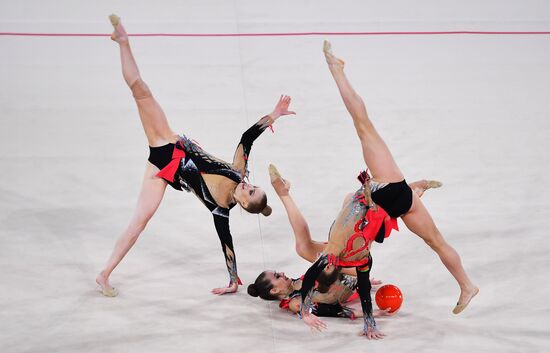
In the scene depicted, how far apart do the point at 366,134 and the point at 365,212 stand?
0.46m

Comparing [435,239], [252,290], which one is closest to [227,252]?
[252,290]

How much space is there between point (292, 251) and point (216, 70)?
3230 mm

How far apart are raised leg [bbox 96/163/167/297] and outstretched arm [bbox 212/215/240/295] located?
42cm

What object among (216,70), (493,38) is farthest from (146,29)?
(493,38)

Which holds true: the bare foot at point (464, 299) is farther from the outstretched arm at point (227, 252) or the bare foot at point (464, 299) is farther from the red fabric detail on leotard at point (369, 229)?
the outstretched arm at point (227, 252)

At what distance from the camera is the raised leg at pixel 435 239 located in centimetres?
484

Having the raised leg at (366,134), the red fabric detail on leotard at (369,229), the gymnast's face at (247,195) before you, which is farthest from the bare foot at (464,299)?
the gymnast's face at (247,195)

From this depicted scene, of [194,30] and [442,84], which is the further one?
[194,30]

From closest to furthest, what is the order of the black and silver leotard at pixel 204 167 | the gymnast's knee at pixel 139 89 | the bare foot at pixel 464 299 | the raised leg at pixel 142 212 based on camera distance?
1. the bare foot at pixel 464 299
2. the gymnast's knee at pixel 139 89
3. the black and silver leotard at pixel 204 167
4. the raised leg at pixel 142 212

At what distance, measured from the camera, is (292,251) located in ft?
19.4

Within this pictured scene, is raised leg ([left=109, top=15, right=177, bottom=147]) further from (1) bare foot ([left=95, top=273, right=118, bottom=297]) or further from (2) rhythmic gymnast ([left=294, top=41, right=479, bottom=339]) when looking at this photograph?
(2) rhythmic gymnast ([left=294, top=41, right=479, bottom=339])

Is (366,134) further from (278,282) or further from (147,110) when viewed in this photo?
(147,110)

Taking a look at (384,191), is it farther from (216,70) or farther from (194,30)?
(194,30)

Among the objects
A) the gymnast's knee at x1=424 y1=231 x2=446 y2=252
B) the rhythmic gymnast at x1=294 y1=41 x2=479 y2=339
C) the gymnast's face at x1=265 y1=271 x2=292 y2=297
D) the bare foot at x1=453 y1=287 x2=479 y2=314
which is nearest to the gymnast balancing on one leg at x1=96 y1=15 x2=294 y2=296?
the gymnast's face at x1=265 y1=271 x2=292 y2=297
